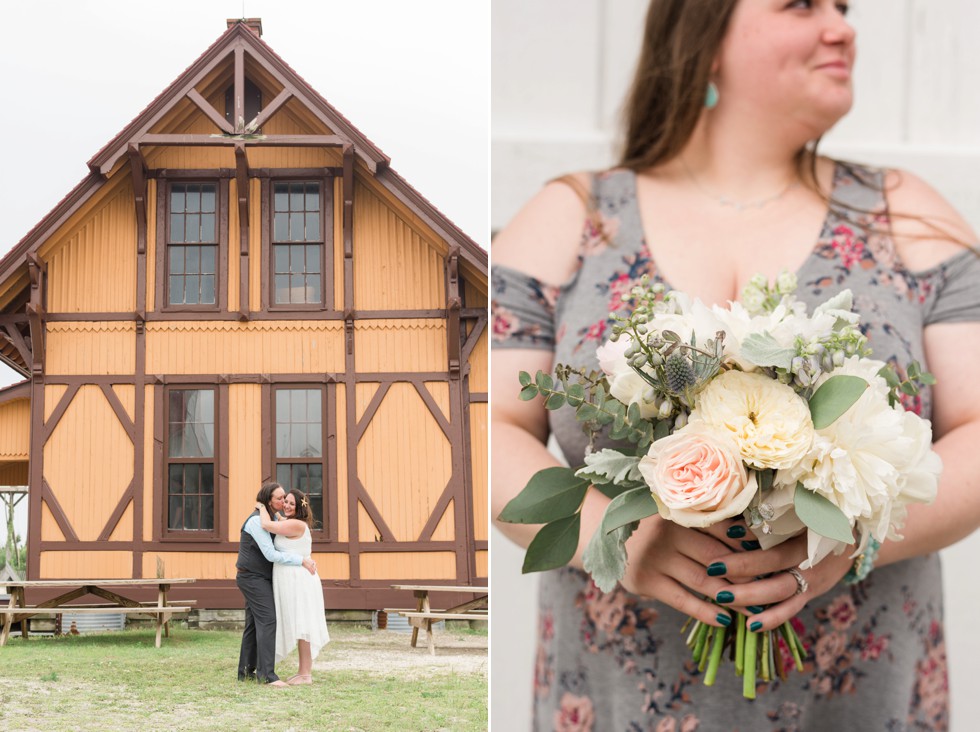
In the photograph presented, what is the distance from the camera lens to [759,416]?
1.74 meters

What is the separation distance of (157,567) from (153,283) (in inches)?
33.7

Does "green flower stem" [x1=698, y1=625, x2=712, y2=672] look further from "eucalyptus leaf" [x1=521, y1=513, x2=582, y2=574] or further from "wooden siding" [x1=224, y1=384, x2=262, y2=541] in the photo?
"wooden siding" [x1=224, y1=384, x2=262, y2=541]

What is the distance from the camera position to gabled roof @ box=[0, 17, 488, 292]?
321 centimetres

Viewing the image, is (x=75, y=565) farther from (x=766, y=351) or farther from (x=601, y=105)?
(x=766, y=351)

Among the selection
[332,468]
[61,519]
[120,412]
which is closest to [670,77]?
[332,468]

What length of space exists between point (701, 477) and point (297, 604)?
72.7 inches

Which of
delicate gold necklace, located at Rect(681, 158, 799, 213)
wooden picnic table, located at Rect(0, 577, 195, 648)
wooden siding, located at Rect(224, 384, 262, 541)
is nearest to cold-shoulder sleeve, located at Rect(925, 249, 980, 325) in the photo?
delicate gold necklace, located at Rect(681, 158, 799, 213)

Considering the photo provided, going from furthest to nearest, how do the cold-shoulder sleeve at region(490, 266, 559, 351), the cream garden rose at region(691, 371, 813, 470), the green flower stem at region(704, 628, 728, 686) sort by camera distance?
1. the cold-shoulder sleeve at region(490, 266, 559, 351)
2. the green flower stem at region(704, 628, 728, 686)
3. the cream garden rose at region(691, 371, 813, 470)

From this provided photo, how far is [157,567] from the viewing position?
325 centimetres

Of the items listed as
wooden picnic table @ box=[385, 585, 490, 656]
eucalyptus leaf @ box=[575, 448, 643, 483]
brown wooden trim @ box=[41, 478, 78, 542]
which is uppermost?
eucalyptus leaf @ box=[575, 448, 643, 483]

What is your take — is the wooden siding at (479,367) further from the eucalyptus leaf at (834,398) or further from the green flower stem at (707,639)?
the eucalyptus leaf at (834,398)

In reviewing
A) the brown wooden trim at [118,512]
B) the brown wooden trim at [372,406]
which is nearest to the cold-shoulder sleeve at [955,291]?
the brown wooden trim at [372,406]

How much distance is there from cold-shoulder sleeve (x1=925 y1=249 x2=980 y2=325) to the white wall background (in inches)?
4.9

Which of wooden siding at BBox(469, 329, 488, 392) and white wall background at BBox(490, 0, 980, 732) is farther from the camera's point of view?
wooden siding at BBox(469, 329, 488, 392)
